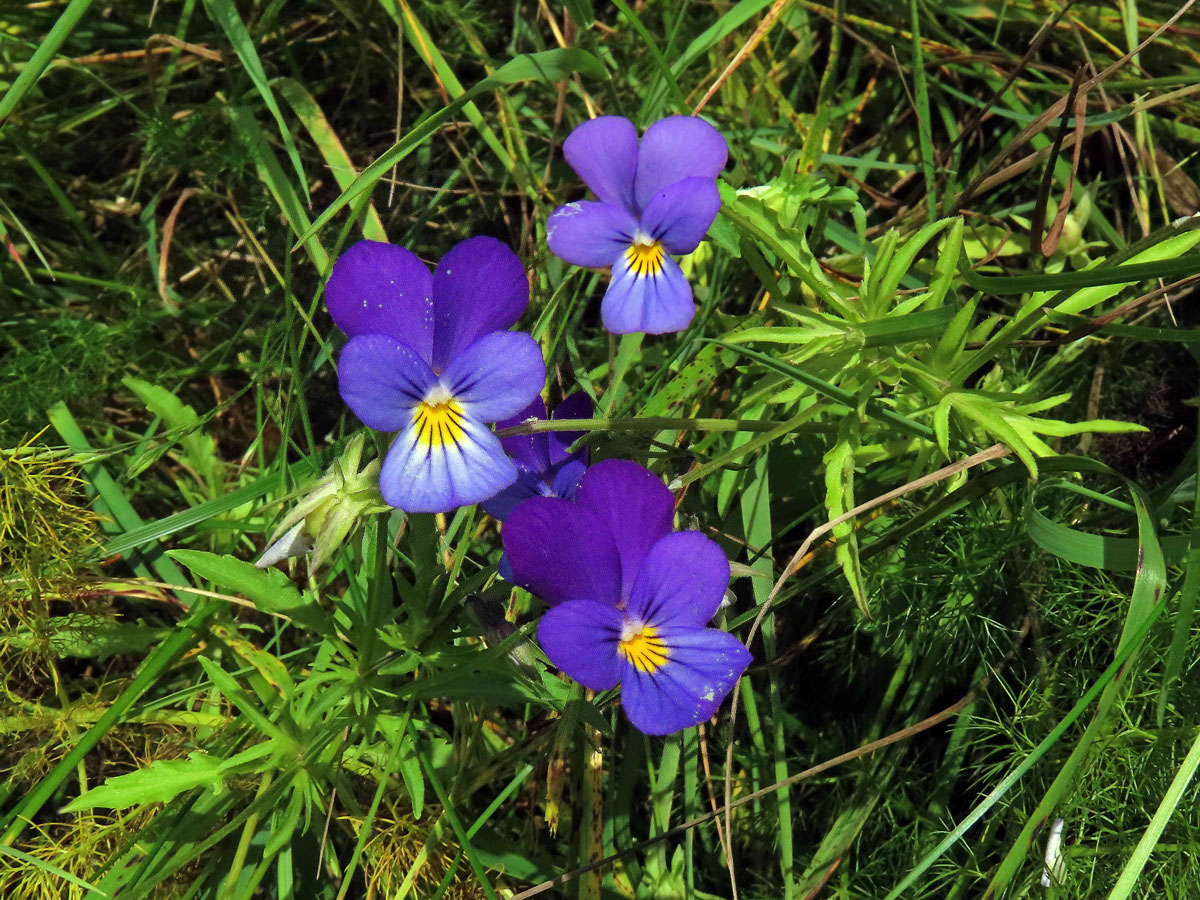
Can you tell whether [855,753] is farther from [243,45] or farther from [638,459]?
[243,45]

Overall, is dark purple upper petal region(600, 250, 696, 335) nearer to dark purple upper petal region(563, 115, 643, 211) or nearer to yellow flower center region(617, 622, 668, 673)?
dark purple upper petal region(563, 115, 643, 211)

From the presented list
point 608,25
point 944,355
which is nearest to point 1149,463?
point 944,355

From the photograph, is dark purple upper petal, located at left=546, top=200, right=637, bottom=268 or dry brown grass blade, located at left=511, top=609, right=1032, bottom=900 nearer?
dark purple upper petal, located at left=546, top=200, right=637, bottom=268

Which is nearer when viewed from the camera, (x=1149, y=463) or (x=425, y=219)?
(x=1149, y=463)

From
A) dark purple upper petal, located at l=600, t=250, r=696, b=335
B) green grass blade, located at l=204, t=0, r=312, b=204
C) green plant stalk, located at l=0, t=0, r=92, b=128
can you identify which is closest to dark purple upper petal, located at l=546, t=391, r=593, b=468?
dark purple upper petal, located at l=600, t=250, r=696, b=335

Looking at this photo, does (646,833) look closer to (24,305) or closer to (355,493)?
(355,493)

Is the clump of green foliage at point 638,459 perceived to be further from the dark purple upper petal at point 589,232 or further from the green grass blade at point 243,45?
the dark purple upper petal at point 589,232

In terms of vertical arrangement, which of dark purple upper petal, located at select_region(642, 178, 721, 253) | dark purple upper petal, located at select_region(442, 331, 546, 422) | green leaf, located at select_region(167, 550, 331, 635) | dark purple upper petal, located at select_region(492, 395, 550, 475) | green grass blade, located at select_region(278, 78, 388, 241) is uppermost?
dark purple upper petal, located at select_region(642, 178, 721, 253)

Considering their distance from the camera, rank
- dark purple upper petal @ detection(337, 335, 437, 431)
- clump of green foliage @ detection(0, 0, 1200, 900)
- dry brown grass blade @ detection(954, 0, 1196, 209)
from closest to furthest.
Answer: dark purple upper petal @ detection(337, 335, 437, 431)
clump of green foliage @ detection(0, 0, 1200, 900)
dry brown grass blade @ detection(954, 0, 1196, 209)
